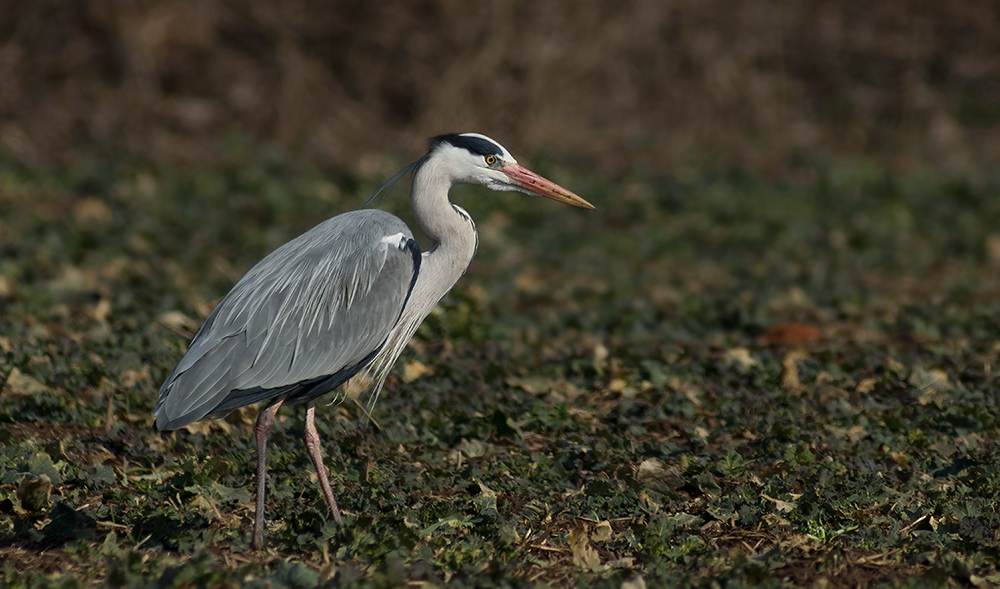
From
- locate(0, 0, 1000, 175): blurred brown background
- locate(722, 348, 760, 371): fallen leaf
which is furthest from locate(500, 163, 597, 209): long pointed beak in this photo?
locate(0, 0, 1000, 175): blurred brown background

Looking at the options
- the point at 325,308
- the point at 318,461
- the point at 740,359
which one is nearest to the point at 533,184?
the point at 325,308

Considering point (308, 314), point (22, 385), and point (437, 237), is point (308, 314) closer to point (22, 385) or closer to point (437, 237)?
point (437, 237)

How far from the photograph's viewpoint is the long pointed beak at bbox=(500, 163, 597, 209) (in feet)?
16.0

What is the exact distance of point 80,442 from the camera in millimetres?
4754

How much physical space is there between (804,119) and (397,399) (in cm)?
1027

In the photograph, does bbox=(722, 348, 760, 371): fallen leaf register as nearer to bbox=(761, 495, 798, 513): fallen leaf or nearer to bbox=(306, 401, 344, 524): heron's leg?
bbox=(761, 495, 798, 513): fallen leaf

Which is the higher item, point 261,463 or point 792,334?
point 261,463

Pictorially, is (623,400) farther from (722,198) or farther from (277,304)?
(722,198)

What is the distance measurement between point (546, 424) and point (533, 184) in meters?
1.19

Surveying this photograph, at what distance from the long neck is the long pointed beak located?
0.35 m

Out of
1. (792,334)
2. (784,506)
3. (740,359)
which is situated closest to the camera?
(784,506)

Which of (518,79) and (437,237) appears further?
(518,79)

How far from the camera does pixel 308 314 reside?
4391mm

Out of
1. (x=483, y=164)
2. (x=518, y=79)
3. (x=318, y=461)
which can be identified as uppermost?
(x=483, y=164)
